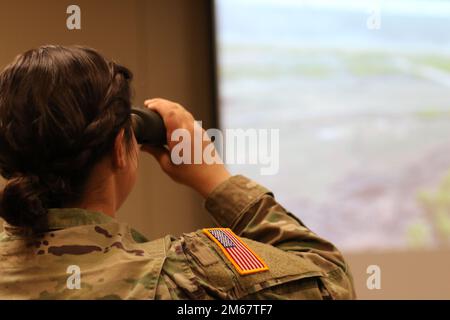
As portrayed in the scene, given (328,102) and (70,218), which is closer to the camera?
(70,218)

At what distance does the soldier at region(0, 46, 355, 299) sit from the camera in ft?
2.48

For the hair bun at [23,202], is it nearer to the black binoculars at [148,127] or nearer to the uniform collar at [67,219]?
the uniform collar at [67,219]

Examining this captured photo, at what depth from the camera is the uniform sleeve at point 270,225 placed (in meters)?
0.88

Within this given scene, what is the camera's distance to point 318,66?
2.12m

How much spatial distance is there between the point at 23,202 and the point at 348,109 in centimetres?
155

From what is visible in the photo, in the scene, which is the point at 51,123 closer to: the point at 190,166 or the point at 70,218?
the point at 70,218

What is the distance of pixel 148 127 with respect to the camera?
3.13 feet

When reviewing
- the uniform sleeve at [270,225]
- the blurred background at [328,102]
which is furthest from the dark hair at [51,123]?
the blurred background at [328,102]

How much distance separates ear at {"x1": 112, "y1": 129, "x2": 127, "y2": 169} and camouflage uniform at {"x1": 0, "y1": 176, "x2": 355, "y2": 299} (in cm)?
8

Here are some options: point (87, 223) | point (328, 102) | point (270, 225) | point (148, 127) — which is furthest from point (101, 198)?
point (328, 102)

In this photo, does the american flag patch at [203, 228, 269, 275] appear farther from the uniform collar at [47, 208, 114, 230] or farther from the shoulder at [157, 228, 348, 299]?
the uniform collar at [47, 208, 114, 230]

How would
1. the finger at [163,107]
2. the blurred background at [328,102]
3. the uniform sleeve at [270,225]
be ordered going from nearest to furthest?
the uniform sleeve at [270,225] → the finger at [163,107] → the blurred background at [328,102]

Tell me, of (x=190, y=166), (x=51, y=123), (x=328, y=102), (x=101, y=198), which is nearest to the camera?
(x=51, y=123)

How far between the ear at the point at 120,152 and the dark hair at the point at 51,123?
0.01 metres
